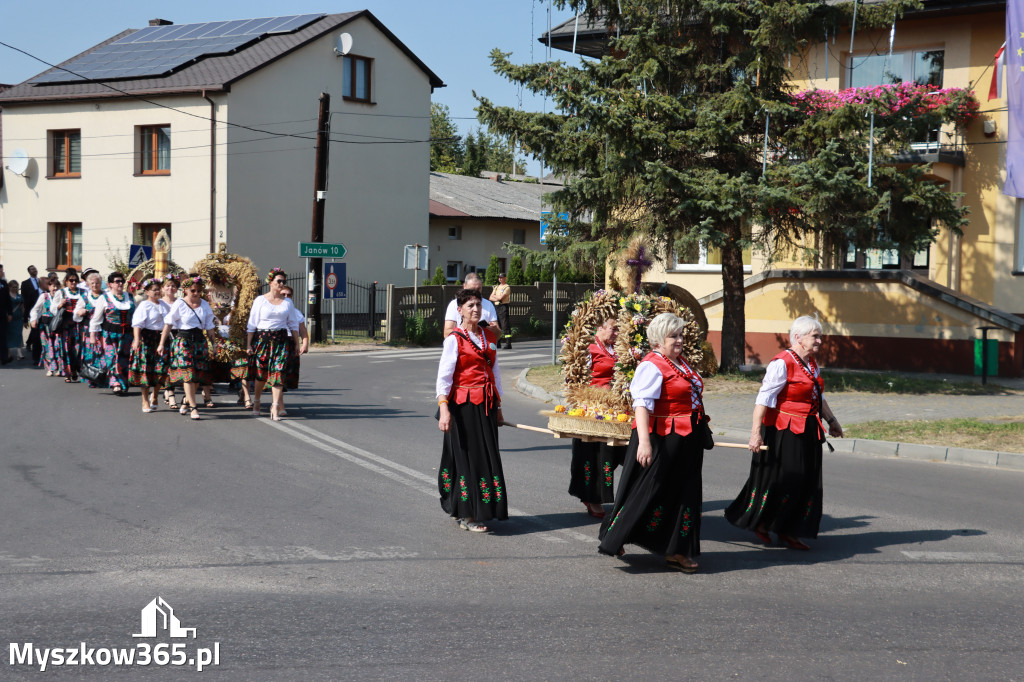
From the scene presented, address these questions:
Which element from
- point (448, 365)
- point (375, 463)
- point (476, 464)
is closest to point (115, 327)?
point (375, 463)

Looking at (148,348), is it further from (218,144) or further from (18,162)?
(18,162)

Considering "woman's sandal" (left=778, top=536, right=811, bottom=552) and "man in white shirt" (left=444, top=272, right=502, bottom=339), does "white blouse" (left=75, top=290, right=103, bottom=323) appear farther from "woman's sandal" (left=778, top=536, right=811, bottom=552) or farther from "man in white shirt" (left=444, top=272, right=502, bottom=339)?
"woman's sandal" (left=778, top=536, right=811, bottom=552)

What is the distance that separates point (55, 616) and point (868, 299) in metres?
17.0

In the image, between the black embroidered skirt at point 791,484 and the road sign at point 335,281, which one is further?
the road sign at point 335,281

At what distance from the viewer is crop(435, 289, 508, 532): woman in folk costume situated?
7152mm

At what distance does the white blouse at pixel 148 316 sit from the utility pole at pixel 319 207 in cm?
1281

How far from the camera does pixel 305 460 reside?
1005cm

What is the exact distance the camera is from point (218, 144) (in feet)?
101

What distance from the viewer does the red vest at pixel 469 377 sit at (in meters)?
7.21

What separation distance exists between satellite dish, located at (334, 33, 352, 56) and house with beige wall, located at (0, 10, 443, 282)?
0.34ft

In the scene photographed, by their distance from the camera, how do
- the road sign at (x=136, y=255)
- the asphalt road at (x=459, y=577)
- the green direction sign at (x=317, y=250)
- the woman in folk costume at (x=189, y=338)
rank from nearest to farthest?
1. the asphalt road at (x=459, y=577)
2. the woman in folk costume at (x=189, y=338)
3. the road sign at (x=136, y=255)
4. the green direction sign at (x=317, y=250)

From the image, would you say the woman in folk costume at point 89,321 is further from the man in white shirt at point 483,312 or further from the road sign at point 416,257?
the road sign at point 416,257

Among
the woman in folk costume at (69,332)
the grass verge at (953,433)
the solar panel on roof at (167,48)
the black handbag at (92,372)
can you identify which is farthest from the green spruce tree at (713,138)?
the solar panel on roof at (167,48)

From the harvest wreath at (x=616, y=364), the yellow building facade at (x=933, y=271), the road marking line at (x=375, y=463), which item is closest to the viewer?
the harvest wreath at (x=616, y=364)
